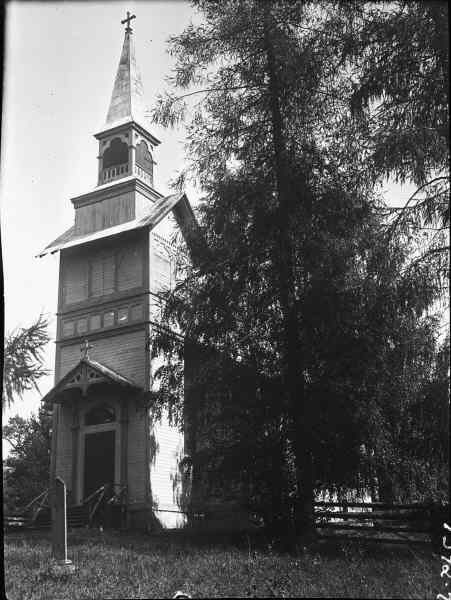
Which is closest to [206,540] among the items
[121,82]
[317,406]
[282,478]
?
[282,478]

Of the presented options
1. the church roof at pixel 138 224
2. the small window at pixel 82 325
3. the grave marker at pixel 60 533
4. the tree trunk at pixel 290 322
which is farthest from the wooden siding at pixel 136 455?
the grave marker at pixel 60 533

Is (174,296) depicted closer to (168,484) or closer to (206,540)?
(206,540)

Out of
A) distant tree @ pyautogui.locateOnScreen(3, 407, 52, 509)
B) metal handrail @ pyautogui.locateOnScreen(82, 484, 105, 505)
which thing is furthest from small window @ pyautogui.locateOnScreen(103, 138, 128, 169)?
distant tree @ pyautogui.locateOnScreen(3, 407, 52, 509)

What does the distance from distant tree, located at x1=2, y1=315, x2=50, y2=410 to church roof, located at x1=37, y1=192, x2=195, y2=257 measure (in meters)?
10.9

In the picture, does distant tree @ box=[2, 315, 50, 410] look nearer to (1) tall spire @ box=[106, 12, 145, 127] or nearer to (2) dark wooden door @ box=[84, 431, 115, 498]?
(2) dark wooden door @ box=[84, 431, 115, 498]

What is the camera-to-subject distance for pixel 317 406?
1234 cm

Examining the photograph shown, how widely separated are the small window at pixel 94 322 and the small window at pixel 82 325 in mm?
194

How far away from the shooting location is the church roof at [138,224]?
22344 millimetres

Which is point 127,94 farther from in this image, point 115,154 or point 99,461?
point 99,461

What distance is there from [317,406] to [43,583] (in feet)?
18.7

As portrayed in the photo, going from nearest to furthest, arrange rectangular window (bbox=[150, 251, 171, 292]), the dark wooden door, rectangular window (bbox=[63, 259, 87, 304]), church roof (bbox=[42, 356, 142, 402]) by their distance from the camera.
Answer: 1. church roof (bbox=[42, 356, 142, 402])
2. the dark wooden door
3. rectangular window (bbox=[150, 251, 171, 292])
4. rectangular window (bbox=[63, 259, 87, 304])

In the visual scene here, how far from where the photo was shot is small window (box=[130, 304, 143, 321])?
21.4 meters

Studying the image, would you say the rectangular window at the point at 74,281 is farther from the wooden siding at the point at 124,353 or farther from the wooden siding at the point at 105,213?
the wooden siding at the point at 124,353

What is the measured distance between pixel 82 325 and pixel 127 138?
275 inches
